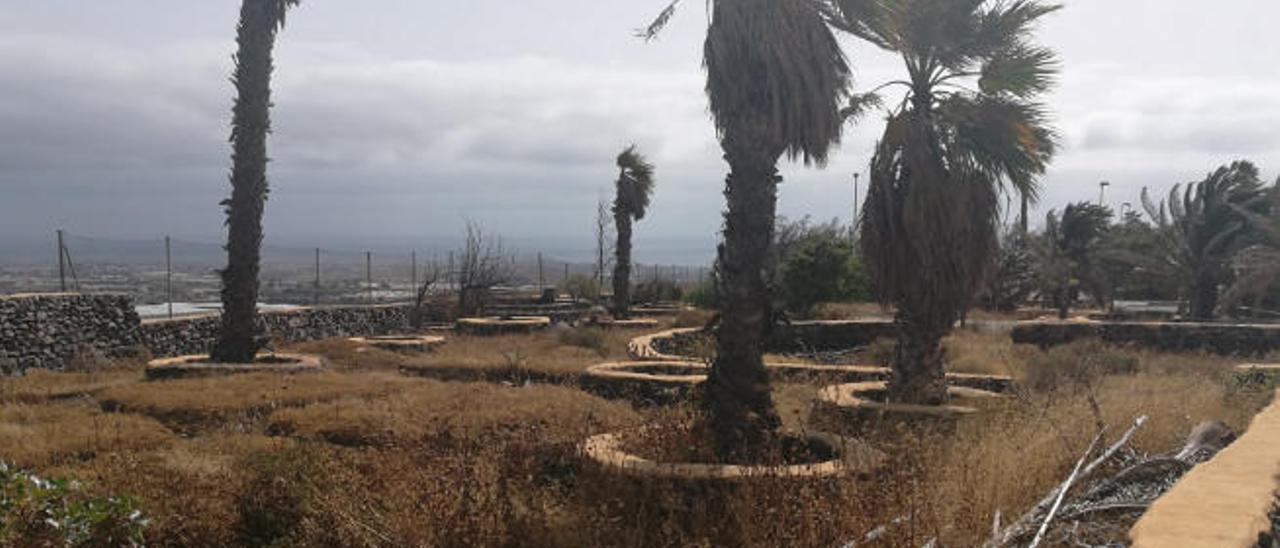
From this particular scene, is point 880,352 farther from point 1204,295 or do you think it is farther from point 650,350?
point 1204,295

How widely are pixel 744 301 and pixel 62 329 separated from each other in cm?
1597

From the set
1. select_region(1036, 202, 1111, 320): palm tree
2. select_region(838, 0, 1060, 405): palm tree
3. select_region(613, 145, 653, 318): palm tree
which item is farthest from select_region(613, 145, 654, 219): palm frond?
select_region(838, 0, 1060, 405): palm tree

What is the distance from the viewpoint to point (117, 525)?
269 inches

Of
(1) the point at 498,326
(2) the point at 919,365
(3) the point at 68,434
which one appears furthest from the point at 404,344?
(2) the point at 919,365

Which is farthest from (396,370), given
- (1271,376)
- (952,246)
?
(1271,376)

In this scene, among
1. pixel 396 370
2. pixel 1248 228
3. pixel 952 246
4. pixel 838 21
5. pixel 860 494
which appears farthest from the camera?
pixel 1248 228

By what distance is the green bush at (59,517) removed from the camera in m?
6.47

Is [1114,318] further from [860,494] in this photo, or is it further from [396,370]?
[860,494]

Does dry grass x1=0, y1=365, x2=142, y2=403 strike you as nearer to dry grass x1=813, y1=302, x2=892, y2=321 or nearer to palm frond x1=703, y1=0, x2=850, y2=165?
palm frond x1=703, y1=0, x2=850, y2=165

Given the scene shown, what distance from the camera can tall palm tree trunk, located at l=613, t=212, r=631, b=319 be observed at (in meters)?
36.0

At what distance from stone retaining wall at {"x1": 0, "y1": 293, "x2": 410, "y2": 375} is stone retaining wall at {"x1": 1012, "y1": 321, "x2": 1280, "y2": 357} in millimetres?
15848

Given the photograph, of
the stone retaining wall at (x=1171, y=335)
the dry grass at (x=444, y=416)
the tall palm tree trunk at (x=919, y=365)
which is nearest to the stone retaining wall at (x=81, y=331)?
→ the dry grass at (x=444, y=416)

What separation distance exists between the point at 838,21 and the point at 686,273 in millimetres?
73178

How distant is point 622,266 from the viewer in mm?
37125
